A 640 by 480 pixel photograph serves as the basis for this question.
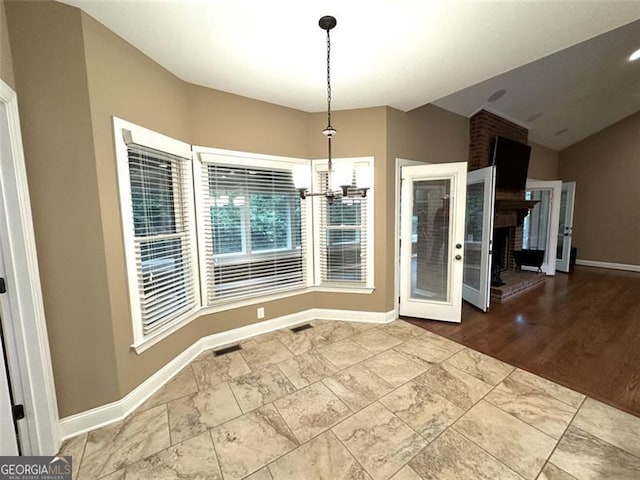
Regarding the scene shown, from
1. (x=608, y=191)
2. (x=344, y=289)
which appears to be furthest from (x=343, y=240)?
(x=608, y=191)

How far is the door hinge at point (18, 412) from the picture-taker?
1582mm

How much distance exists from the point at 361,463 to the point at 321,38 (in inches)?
114

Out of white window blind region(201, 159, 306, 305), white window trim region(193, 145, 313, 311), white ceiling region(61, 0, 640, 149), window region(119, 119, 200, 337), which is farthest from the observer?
white window blind region(201, 159, 306, 305)

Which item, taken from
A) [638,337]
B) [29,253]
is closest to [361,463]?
[29,253]

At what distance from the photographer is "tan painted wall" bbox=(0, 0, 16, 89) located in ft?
4.79

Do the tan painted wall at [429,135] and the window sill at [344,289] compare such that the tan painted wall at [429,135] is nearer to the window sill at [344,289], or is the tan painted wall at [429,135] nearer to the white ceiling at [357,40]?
the white ceiling at [357,40]

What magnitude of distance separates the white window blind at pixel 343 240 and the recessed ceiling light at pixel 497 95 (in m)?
2.73

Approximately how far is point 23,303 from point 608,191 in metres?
10.3

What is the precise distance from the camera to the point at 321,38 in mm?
1980

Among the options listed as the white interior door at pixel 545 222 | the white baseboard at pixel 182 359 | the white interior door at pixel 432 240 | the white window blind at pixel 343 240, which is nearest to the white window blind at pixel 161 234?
the white baseboard at pixel 182 359

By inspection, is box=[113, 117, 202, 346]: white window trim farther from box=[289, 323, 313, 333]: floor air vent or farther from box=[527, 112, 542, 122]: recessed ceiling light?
box=[527, 112, 542, 122]: recessed ceiling light

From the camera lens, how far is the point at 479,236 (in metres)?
3.86
